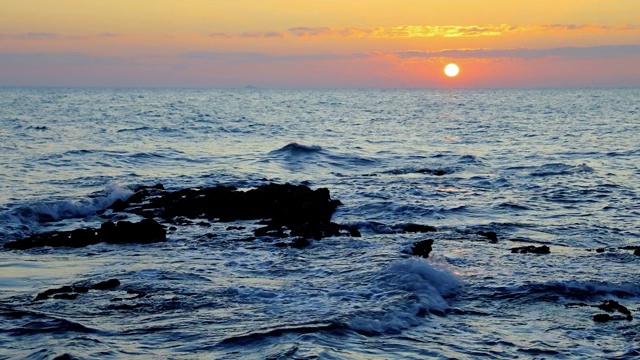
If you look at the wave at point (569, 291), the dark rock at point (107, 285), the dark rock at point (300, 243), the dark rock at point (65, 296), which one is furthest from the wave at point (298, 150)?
the dark rock at point (65, 296)

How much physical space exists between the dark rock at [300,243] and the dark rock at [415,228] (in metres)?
3.58

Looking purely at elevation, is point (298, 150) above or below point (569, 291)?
above

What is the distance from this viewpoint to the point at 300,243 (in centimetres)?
1789

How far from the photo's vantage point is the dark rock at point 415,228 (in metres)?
20.5

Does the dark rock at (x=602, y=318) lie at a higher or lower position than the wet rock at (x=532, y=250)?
higher

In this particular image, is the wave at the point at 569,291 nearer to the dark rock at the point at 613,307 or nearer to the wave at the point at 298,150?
the dark rock at the point at 613,307

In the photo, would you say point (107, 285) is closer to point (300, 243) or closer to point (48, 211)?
point (300, 243)

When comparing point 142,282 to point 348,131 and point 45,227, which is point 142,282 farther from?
point 348,131

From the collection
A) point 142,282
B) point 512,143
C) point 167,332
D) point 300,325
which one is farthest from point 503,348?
point 512,143

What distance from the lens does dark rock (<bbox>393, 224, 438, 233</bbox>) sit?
20.5 meters

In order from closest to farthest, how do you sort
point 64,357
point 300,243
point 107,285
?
point 64,357, point 107,285, point 300,243

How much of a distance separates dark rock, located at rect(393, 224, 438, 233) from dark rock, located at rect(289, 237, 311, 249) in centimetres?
358

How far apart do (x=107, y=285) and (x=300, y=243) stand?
559cm

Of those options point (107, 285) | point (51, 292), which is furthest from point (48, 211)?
point (51, 292)
